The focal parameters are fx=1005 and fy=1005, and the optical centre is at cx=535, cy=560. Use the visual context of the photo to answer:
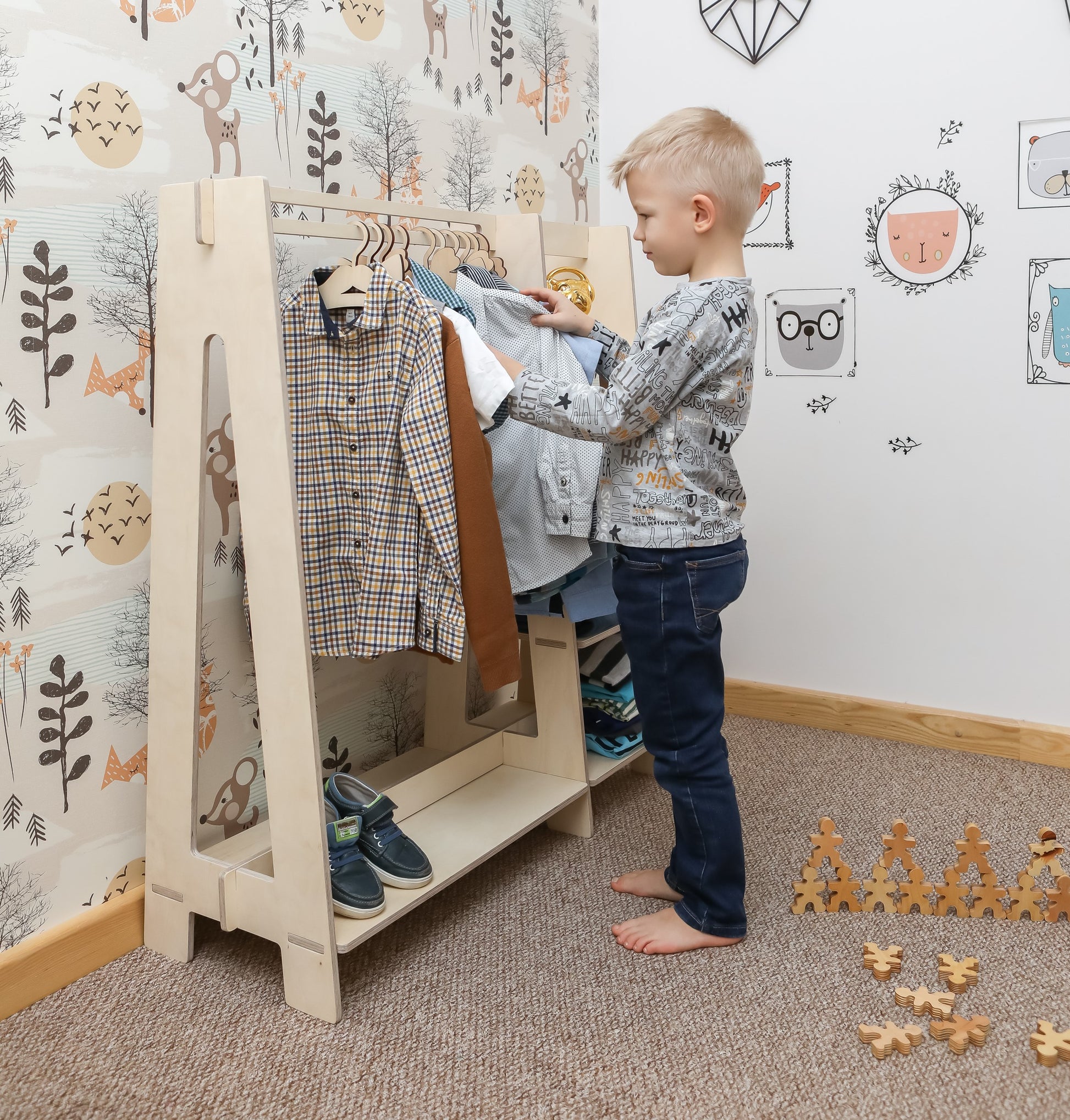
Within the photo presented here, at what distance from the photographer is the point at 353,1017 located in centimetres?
137

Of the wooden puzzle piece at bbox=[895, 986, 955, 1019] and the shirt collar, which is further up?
the shirt collar

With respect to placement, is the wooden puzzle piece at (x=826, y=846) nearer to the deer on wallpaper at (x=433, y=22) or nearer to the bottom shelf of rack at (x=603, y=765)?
the bottom shelf of rack at (x=603, y=765)

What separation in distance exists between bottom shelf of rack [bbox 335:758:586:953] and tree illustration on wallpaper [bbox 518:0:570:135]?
1497 millimetres

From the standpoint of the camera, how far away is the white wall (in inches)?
81.7

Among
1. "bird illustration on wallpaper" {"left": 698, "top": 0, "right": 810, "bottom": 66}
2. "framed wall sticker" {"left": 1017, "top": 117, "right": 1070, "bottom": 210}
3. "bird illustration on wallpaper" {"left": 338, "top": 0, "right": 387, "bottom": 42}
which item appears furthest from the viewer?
"bird illustration on wallpaper" {"left": 698, "top": 0, "right": 810, "bottom": 66}

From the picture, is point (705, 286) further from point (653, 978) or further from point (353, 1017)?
point (353, 1017)

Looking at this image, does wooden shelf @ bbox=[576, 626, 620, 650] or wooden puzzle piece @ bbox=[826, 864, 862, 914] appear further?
wooden shelf @ bbox=[576, 626, 620, 650]

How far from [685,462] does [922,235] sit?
1.11m

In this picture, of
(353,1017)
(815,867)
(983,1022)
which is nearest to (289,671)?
(353,1017)

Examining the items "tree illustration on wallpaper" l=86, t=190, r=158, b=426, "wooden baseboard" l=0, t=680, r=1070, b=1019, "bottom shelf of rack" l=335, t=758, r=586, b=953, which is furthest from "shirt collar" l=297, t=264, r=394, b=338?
"wooden baseboard" l=0, t=680, r=1070, b=1019

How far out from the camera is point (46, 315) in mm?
1367

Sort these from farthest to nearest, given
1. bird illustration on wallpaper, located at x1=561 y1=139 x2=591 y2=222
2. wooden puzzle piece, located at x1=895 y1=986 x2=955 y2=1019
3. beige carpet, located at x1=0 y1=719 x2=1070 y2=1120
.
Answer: bird illustration on wallpaper, located at x1=561 y1=139 x2=591 y2=222 → wooden puzzle piece, located at x1=895 y1=986 x2=955 y2=1019 → beige carpet, located at x1=0 y1=719 x2=1070 y2=1120

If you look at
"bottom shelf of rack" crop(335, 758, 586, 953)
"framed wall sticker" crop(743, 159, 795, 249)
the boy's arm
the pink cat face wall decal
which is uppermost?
"framed wall sticker" crop(743, 159, 795, 249)

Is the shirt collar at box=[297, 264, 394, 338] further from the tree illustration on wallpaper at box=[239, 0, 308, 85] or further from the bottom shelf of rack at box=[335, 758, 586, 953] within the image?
the bottom shelf of rack at box=[335, 758, 586, 953]
